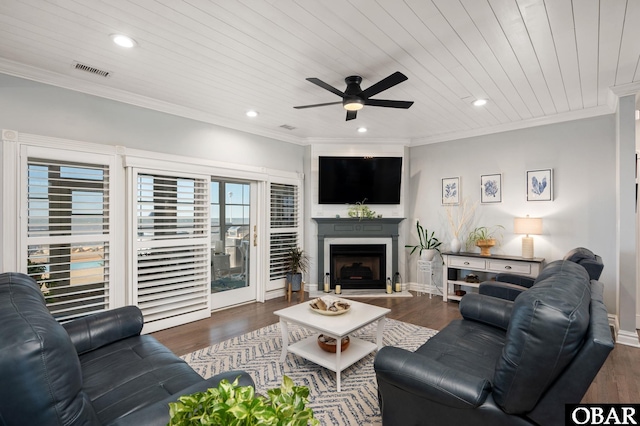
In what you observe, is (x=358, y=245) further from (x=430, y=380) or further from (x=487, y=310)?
(x=430, y=380)

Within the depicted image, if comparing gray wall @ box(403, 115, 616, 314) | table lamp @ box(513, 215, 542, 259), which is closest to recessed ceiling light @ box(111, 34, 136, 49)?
gray wall @ box(403, 115, 616, 314)

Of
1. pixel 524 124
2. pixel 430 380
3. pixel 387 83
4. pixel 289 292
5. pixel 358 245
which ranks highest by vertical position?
pixel 524 124

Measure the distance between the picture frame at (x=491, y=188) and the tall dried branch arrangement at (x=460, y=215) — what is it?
0.61 feet

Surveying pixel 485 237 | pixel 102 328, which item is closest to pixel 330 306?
pixel 102 328

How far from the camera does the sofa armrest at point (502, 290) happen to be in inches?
124

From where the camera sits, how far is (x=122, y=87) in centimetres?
341

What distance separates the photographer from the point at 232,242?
15.8ft

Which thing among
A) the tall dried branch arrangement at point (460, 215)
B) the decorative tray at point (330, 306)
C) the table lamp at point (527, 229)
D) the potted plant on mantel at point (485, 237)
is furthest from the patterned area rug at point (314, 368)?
the tall dried branch arrangement at point (460, 215)

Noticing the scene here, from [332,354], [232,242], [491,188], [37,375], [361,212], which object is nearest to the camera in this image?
[37,375]

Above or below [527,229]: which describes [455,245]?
below

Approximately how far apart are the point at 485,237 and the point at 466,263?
1.81 ft

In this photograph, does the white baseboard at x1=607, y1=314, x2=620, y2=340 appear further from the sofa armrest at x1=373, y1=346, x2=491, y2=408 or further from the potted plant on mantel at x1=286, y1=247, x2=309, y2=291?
the potted plant on mantel at x1=286, y1=247, x2=309, y2=291

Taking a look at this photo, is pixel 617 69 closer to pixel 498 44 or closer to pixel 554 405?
pixel 498 44

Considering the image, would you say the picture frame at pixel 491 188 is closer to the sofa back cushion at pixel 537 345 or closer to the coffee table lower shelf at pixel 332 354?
the coffee table lower shelf at pixel 332 354
